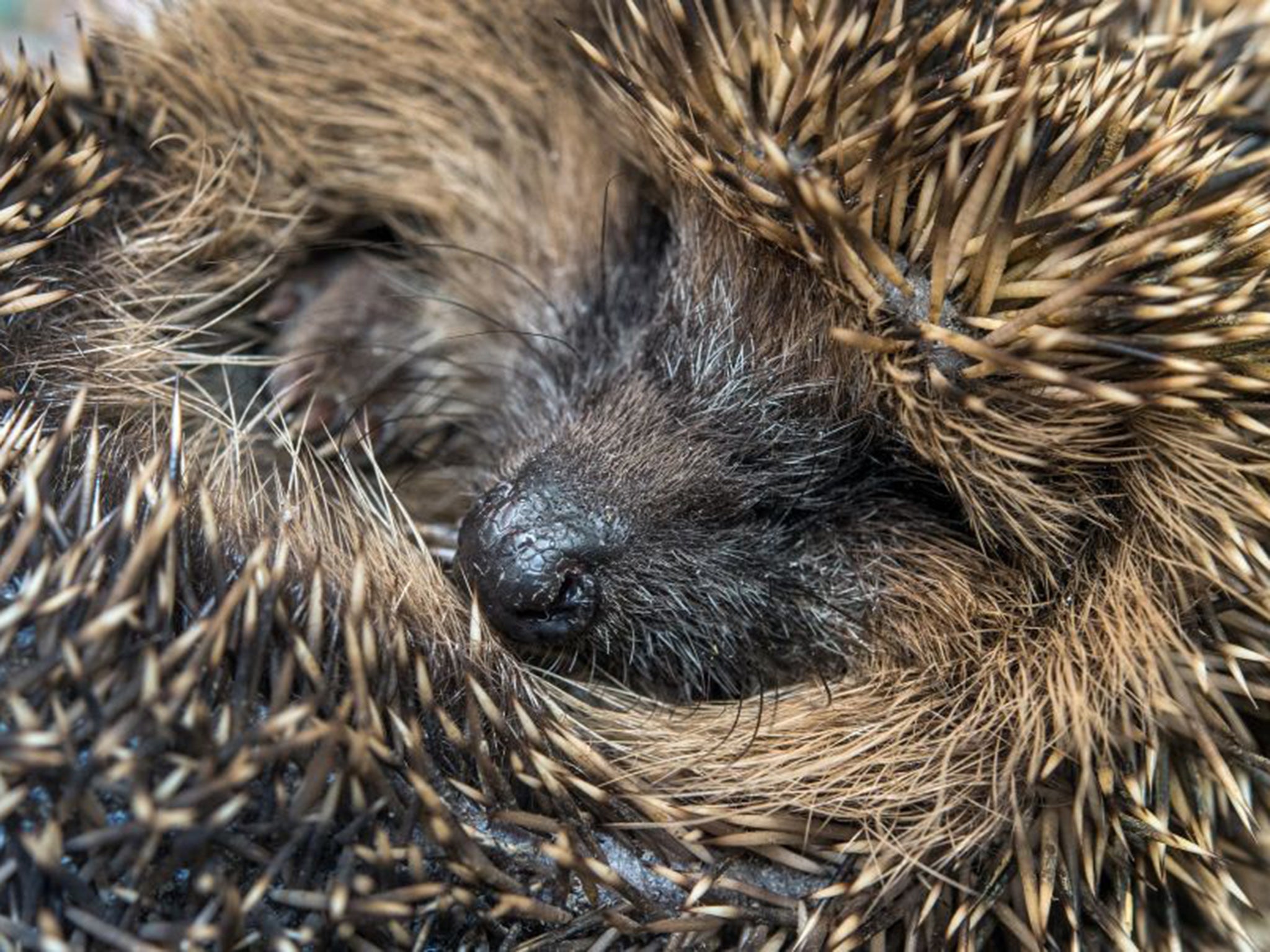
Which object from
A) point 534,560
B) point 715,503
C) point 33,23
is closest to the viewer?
point 534,560

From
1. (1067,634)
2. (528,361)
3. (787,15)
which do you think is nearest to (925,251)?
(787,15)

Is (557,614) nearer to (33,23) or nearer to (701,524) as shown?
(701,524)

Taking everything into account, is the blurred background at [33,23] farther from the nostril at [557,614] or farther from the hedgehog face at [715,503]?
the nostril at [557,614]

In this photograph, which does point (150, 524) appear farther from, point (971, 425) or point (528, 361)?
point (971, 425)

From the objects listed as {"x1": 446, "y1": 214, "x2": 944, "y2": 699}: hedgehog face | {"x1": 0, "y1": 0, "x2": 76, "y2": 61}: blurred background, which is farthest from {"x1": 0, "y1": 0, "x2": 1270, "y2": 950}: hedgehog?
{"x1": 0, "y1": 0, "x2": 76, "y2": 61}: blurred background

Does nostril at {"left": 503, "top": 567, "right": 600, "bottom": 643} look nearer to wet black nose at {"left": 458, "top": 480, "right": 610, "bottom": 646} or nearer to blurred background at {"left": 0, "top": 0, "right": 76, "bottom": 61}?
wet black nose at {"left": 458, "top": 480, "right": 610, "bottom": 646}


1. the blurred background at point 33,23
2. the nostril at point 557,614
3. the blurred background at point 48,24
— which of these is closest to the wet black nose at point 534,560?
the nostril at point 557,614

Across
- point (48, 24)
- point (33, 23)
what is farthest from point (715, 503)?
point (33, 23)

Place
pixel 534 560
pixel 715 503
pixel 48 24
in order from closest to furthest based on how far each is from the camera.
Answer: pixel 534 560, pixel 715 503, pixel 48 24
